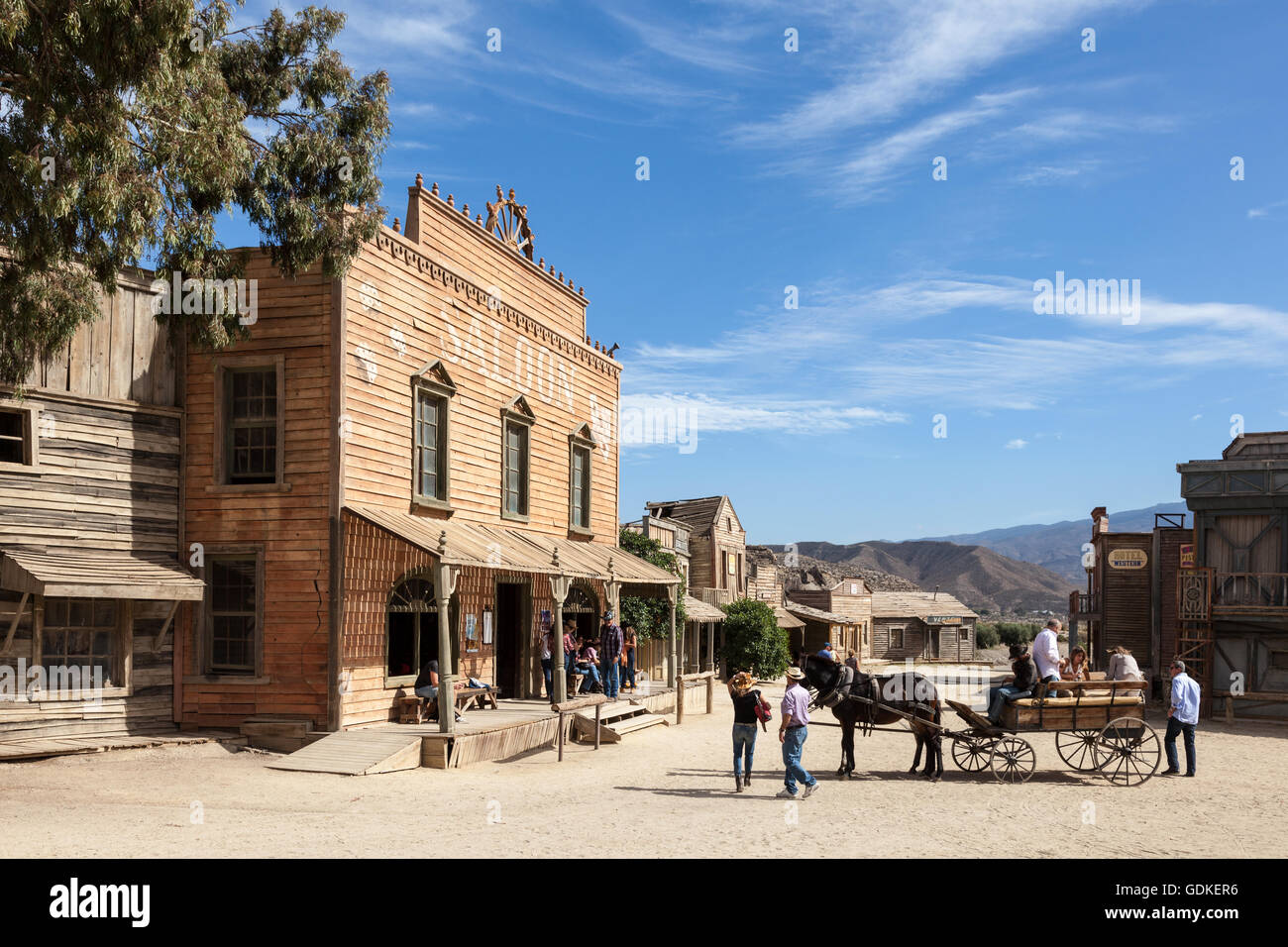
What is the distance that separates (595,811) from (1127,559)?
2983 cm

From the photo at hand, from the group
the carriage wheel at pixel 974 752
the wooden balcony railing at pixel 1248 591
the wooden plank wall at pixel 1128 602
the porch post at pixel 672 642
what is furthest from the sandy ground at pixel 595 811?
the wooden plank wall at pixel 1128 602

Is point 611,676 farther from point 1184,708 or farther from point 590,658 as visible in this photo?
point 1184,708

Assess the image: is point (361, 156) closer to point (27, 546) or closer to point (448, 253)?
point (448, 253)

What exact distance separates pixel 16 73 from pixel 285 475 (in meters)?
6.79

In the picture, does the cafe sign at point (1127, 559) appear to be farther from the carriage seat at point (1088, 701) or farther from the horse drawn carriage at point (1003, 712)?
the carriage seat at point (1088, 701)

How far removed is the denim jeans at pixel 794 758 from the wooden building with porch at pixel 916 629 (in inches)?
1815

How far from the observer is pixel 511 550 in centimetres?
1942

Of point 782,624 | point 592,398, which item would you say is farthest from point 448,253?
point 782,624

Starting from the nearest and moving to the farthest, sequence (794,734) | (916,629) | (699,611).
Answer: (794,734)
(699,611)
(916,629)

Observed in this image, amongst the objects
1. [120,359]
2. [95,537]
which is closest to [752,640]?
[95,537]

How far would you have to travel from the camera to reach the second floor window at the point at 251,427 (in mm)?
17156

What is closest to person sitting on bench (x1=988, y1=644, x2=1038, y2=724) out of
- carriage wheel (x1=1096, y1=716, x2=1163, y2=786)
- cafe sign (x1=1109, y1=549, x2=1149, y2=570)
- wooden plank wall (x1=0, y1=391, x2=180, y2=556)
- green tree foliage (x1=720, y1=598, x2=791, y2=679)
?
carriage wheel (x1=1096, y1=716, x2=1163, y2=786)

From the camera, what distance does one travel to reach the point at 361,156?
55.3 ft

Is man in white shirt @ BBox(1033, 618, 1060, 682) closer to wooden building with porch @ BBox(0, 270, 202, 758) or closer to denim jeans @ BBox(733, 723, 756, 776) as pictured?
denim jeans @ BBox(733, 723, 756, 776)
